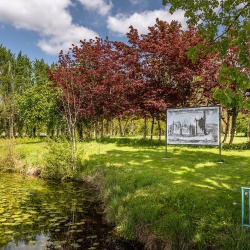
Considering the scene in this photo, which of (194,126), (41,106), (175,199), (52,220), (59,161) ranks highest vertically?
(41,106)

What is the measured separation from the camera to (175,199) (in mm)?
7133

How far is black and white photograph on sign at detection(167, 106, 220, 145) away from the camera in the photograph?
12274 millimetres

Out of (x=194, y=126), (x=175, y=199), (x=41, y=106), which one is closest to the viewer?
(x=175, y=199)

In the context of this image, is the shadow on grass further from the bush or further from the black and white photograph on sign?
the bush

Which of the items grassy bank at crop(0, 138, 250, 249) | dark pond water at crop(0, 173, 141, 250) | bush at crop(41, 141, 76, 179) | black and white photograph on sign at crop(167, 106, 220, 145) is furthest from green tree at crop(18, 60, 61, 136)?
black and white photograph on sign at crop(167, 106, 220, 145)

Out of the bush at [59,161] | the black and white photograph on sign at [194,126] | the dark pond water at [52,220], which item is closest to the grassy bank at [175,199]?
the dark pond water at [52,220]

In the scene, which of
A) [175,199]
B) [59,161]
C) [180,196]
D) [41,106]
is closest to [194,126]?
[180,196]

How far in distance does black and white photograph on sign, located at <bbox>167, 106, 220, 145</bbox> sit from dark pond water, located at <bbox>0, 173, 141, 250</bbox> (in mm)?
5439

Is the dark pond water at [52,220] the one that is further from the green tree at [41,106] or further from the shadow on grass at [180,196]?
the green tree at [41,106]

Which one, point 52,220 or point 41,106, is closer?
point 52,220

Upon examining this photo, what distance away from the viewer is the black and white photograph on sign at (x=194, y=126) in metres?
12.3

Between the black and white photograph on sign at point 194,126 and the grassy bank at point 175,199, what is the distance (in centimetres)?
108

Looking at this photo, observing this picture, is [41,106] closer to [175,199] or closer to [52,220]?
[52,220]

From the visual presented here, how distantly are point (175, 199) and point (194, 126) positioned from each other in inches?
254
